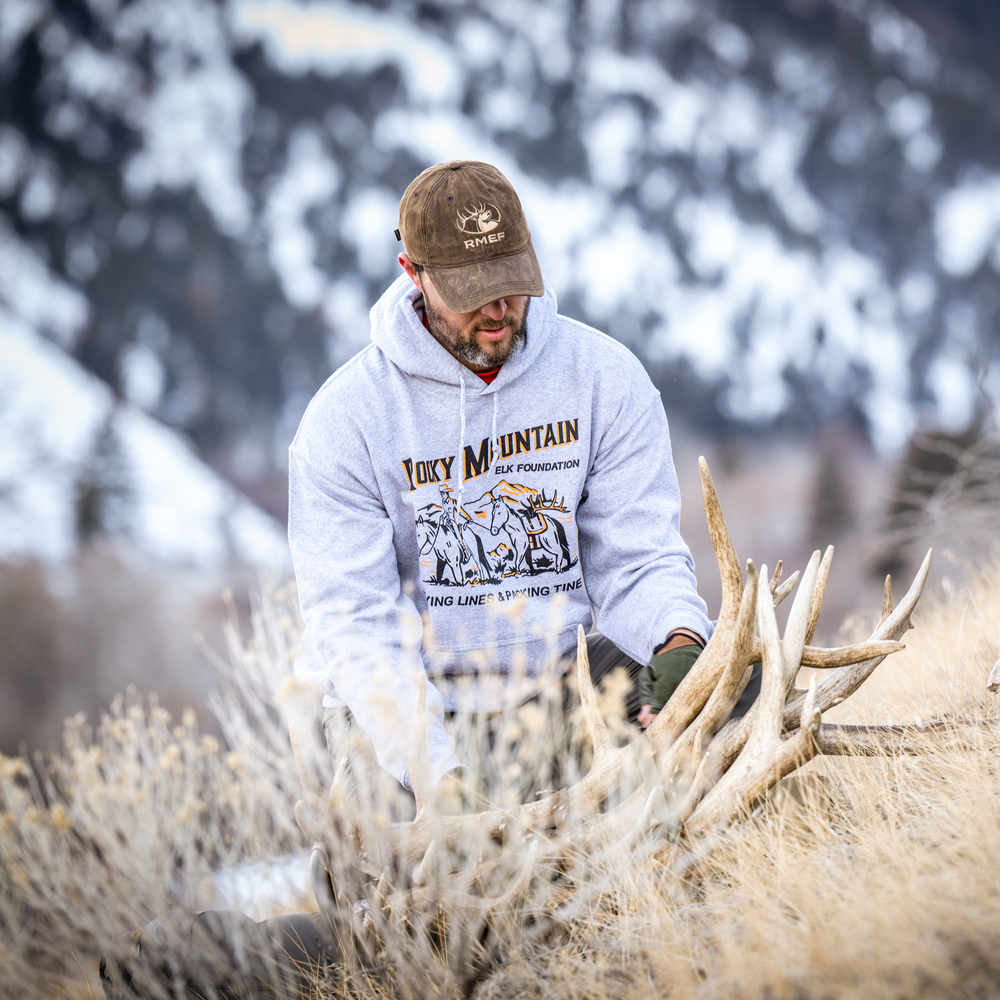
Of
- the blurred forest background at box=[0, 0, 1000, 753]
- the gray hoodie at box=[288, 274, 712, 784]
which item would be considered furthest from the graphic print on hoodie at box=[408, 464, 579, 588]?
the blurred forest background at box=[0, 0, 1000, 753]

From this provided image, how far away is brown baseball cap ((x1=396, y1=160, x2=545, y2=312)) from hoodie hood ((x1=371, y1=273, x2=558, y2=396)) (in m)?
0.20

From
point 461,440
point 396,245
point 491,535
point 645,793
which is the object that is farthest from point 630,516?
point 396,245

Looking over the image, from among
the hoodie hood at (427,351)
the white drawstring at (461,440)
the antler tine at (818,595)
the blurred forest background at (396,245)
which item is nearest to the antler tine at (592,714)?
the antler tine at (818,595)

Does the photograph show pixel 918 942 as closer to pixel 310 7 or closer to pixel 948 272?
pixel 948 272

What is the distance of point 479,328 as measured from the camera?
8.31ft

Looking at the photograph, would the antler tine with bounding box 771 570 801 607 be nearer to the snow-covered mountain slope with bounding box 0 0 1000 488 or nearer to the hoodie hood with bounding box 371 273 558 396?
the hoodie hood with bounding box 371 273 558 396

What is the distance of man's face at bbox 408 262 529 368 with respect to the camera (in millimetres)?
2518

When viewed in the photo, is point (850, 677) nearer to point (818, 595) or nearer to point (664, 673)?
point (818, 595)

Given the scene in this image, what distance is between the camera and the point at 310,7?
224 ft

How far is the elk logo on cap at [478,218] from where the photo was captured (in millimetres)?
2416

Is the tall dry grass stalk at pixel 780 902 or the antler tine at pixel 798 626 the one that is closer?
the tall dry grass stalk at pixel 780 902

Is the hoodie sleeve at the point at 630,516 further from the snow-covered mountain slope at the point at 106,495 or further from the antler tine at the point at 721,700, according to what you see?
the snow-covered mountain slope at the point at 106,495

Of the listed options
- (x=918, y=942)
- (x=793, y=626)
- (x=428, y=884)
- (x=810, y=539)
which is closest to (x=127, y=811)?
(x=428, y=884)

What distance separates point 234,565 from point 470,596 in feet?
82.1
